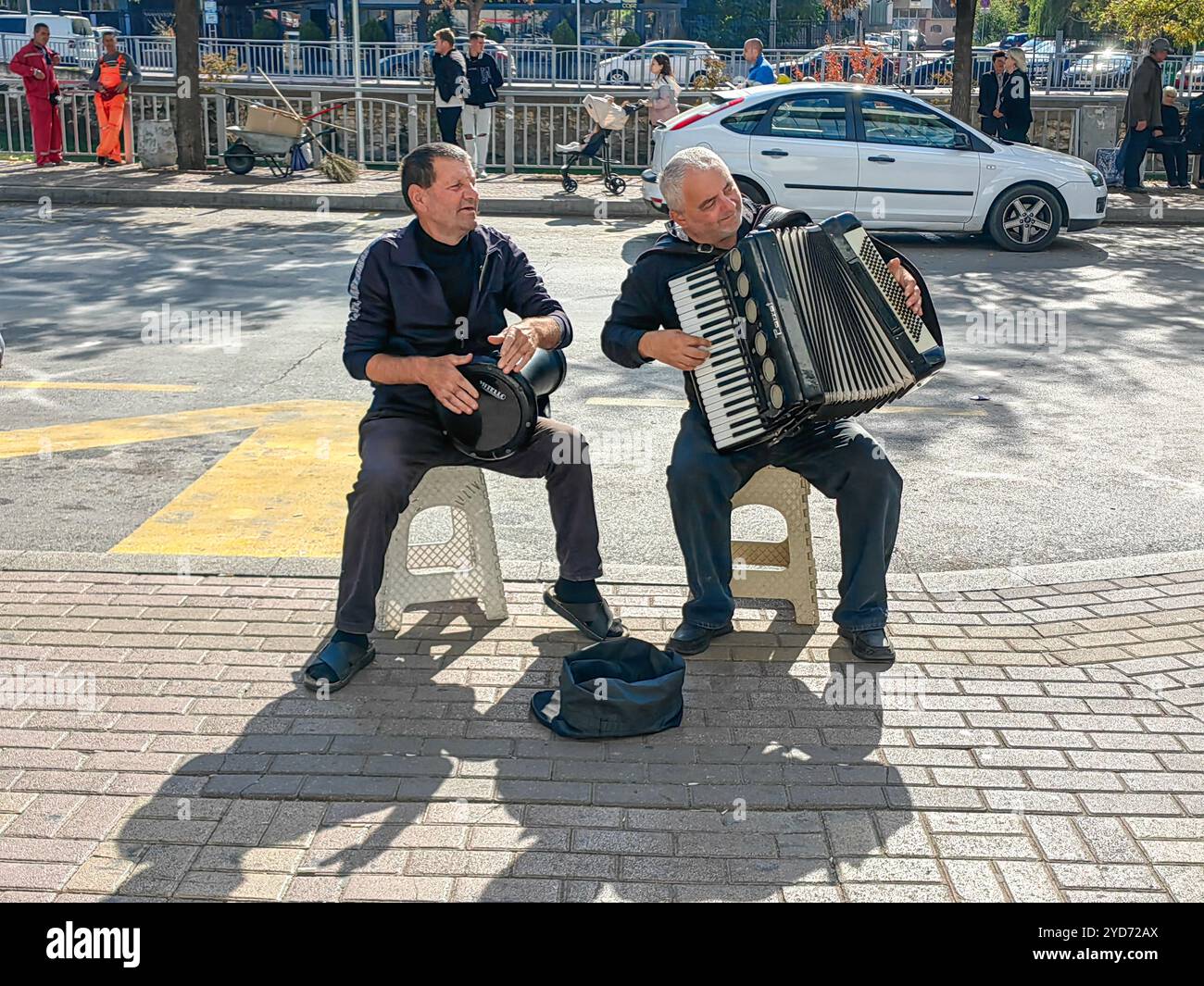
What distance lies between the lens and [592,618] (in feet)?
15.9

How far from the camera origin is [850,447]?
191 inches

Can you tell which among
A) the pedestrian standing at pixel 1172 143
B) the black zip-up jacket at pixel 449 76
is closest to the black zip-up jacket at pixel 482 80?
the black zip-up jacket at pixel 449 76

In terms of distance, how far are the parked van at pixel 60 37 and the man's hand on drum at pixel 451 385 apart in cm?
2021

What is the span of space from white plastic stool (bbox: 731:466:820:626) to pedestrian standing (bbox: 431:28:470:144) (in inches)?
534

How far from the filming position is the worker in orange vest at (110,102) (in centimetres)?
1912

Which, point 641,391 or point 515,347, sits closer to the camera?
point 515,347

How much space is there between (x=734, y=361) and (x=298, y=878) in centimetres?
220

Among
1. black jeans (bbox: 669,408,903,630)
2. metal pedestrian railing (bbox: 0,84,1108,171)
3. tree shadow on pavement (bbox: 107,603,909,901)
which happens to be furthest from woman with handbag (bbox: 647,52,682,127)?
tree shadow on pavement (bbox: 107,603,909,901)

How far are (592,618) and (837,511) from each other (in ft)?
3.08

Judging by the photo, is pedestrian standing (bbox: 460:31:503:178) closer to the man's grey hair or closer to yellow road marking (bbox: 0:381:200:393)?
yellow road marking (bbox: 0:381:200:393)

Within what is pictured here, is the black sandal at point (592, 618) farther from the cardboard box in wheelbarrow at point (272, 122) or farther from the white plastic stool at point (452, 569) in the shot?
the cardboard box in wheelbarrow at point (272, 122)

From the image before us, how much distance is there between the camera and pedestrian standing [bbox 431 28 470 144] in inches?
692
